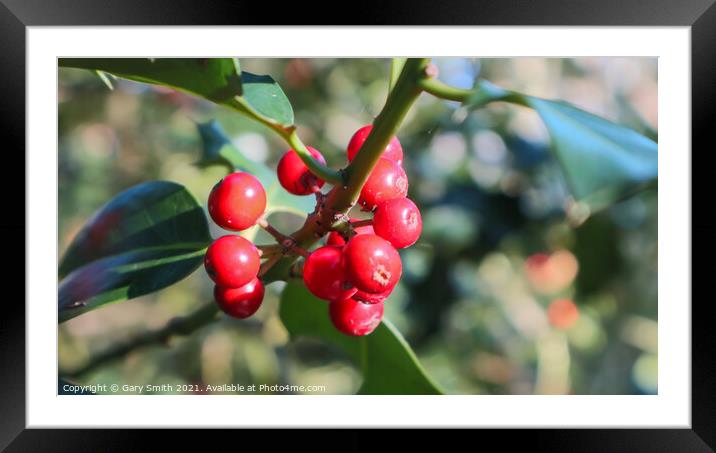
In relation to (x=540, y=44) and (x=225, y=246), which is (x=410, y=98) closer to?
(x=225, y=246)

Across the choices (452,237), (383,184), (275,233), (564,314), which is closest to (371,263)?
(383,184)

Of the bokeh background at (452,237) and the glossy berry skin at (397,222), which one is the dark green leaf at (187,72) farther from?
the bokeh background at (452,237)

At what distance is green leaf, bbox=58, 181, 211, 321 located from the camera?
4.14 ft

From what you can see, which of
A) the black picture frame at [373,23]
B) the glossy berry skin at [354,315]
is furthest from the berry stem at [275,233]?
the black picture frame at [373,23]

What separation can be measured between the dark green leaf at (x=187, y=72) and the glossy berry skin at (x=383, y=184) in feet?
0.75

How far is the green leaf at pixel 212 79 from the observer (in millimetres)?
1056

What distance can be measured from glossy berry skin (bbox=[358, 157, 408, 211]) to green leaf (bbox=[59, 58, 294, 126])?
0.15m

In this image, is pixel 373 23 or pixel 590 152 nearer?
pixel 590 152

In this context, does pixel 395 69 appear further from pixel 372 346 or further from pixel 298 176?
pixel 372 346

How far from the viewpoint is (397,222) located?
101cm

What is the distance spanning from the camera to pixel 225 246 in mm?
1081

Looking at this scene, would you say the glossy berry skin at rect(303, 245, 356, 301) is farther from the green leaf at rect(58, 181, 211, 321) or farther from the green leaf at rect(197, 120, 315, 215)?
the green leaf at rect(197, 120, 315, 215)

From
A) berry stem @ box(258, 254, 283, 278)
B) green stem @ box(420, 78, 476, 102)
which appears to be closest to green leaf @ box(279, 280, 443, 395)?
berry stem @ box(258, 254, 283, 278)

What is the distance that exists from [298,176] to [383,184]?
0.18m
